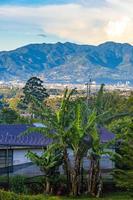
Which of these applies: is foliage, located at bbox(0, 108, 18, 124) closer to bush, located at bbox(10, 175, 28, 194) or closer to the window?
the window

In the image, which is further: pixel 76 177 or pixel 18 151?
pixel 18 151

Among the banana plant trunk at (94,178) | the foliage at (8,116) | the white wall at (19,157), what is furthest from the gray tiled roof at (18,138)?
the foliage at (8,116)

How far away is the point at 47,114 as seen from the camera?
71.4ft

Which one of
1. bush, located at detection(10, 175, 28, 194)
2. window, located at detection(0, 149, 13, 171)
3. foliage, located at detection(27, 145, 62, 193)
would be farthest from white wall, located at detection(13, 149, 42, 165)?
foliage, located at detection(27, 145, 62, 193)

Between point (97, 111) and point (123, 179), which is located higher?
point (97, 111)

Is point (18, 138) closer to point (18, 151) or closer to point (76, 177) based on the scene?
point (18, 151)

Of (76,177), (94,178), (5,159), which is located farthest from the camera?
(5,159)

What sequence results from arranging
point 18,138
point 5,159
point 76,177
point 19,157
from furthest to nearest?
1. point 18,138
2. point 19,157
3. point 5,159
4. point 76,177

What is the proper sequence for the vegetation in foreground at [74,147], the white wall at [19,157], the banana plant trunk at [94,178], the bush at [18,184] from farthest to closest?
the white wall at [19,157]
the banana plant trunk at [94,178]
the vegetation in foreground at [74,147]
the bush at [18,184]

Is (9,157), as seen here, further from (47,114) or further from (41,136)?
(47,114)

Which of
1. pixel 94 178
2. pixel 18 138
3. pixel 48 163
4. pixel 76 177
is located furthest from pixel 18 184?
pixel 18 138

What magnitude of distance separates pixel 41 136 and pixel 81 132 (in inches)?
222

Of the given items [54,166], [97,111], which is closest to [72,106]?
[97,111]

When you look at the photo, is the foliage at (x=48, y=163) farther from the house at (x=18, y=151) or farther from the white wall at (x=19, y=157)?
the white wall at (x=19, y=157)
